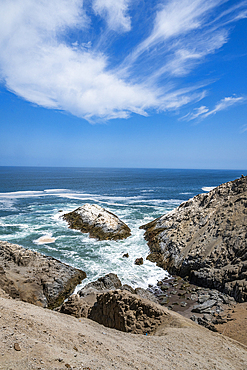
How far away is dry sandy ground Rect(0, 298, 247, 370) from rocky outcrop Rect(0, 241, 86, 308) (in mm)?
7469

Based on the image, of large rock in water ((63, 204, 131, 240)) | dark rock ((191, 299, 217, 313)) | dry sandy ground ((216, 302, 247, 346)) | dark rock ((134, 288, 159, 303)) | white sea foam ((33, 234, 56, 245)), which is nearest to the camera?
dry sandy ground ((216, 302, 247, 346))

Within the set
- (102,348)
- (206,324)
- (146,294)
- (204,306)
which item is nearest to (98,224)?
(146,294)

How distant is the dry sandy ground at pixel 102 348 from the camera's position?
5.96 meters

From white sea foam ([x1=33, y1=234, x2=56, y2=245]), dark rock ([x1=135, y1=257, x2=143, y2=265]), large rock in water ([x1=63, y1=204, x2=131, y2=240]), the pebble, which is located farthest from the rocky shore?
white sea foam ([x1=33, y1=234, x2=56, y2=245])

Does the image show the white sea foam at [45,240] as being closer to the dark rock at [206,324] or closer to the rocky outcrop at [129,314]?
the rocky outcrop at [129,314]

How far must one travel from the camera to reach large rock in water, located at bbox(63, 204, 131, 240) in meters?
32.7

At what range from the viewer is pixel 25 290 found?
52.9ft

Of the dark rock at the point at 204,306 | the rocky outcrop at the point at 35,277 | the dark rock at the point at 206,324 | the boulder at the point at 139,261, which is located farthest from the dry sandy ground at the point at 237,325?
the rocky outcrop at the point at 35,277

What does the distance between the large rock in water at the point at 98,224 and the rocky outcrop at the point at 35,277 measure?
11147mm

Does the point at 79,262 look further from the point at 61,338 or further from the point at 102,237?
the point at 61,338

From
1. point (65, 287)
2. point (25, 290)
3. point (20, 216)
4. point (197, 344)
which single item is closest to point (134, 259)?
point (65, 287)

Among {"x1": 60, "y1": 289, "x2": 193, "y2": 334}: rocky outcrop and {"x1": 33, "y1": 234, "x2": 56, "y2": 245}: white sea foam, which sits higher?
{"x1": 60, "y1": 289, "x2": 193, "y2": 334}: rocky outcrop

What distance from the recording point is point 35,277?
59.1 ft

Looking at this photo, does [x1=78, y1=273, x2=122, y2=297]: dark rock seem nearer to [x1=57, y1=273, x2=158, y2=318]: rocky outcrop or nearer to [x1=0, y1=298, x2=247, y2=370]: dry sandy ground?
[x1=57, y1=273, x2=158, y2=318]: rocky outcrop
